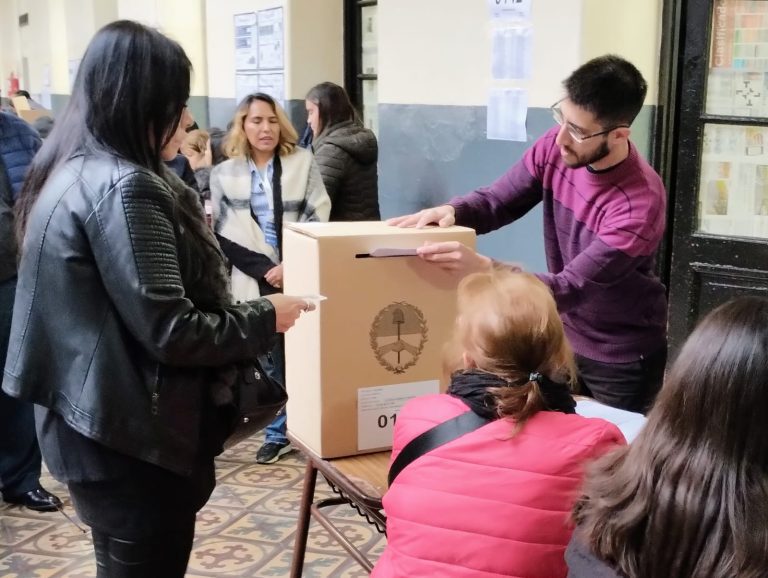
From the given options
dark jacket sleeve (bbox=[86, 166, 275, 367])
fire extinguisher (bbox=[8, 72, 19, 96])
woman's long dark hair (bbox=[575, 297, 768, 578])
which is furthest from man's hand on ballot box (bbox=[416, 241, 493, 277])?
fire extinguisher (bbox=[8, 72, 19, 96])

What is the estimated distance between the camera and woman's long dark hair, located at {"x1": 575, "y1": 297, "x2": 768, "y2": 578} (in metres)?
0.89

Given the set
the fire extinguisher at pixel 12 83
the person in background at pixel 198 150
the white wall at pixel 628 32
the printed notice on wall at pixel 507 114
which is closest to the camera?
the white wall at pixel 628 32

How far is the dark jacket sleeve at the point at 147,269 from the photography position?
130 centimetres

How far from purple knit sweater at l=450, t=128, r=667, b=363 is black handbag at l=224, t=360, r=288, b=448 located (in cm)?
63

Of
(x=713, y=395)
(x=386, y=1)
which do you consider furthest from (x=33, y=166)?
(x=386, y=1)

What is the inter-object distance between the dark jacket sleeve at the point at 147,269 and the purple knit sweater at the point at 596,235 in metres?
0.79

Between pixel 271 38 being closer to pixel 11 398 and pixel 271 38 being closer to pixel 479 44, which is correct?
pixel 479 44

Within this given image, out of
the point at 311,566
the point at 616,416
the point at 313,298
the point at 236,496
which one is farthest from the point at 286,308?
the point at 236,496

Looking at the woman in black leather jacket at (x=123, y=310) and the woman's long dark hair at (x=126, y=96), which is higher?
the woman's long dark hair at (x=126, y=96)

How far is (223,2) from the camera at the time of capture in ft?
17.8

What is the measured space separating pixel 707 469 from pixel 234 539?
1.95 metres

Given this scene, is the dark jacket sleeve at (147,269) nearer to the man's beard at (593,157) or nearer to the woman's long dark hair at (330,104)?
the man's beard at (593,157)

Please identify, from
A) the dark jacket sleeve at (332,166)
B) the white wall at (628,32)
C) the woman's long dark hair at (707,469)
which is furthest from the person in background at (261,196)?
the woman's long dark hair at (707,469)

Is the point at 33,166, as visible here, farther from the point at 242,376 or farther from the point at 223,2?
the point at 223,2
